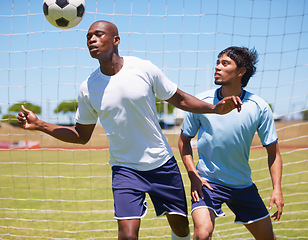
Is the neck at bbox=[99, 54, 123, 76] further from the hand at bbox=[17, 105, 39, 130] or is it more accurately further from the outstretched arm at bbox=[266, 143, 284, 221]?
the outstretched arm at bbox=[266, 143, 284, 221]

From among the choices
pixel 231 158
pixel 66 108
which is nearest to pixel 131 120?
pixel 231 158

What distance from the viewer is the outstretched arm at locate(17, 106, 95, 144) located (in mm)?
2842

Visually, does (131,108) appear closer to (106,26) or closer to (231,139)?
(106,26)

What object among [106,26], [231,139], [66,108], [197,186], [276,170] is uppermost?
[106,26]

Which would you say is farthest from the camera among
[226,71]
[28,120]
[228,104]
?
[226,71]

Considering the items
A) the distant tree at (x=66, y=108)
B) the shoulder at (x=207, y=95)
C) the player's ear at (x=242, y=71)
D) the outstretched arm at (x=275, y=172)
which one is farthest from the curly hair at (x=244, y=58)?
the distant tree at (x=66, y=108)

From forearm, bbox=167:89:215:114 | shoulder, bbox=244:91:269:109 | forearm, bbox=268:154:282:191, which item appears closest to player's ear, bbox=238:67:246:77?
shoulder, bbox=244:91:269:109

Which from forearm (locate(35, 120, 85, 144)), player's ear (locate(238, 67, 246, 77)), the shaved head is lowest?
forearm (locate(35, 120, 85, 144))

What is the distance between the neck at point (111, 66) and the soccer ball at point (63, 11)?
1228 mm

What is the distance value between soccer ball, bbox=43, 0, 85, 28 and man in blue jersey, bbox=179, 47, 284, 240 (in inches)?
65.0

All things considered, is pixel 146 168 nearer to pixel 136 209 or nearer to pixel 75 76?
pixel 136 209

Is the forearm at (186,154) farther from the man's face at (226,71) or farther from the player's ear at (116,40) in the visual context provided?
the player's ear at (116,40)

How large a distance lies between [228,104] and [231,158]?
20.3 inches

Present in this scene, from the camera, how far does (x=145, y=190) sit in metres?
2.75
